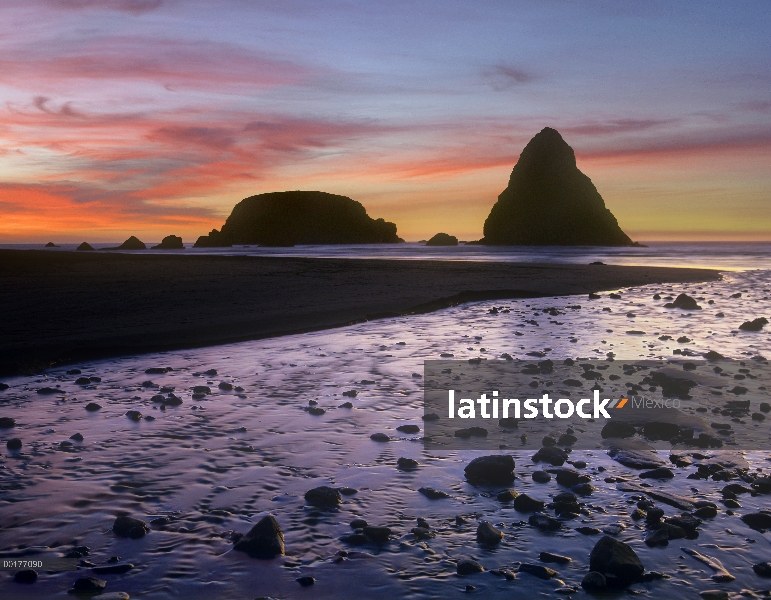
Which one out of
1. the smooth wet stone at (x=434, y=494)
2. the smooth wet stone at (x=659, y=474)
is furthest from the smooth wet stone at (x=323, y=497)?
the smooth wet stone at (x=659, y=474)

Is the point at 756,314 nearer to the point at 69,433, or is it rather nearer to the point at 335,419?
the point at 335,419

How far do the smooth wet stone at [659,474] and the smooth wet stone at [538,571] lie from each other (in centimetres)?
262

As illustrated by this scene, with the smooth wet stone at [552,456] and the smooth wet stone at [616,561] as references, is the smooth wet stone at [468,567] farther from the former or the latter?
the smooth wet stone at [552,456]

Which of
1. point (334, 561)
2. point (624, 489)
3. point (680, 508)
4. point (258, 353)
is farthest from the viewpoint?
point (258, 353)

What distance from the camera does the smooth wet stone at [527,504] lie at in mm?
6207

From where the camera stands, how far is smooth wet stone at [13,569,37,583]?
16.0 feet

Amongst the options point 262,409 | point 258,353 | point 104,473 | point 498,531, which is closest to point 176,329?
point 258,353

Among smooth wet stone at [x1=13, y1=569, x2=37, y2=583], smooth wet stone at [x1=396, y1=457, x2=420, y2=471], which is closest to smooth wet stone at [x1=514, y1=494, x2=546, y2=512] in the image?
smooth wet stone at [x1=396, y1=457, x2=420, y2=471]

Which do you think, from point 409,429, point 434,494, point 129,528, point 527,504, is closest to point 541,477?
point 527,504

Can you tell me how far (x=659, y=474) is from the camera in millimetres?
7055

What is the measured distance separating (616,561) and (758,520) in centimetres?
188

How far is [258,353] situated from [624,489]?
10428 mm

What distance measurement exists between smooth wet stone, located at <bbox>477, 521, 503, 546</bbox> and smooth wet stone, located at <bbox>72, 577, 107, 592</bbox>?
10.5 feet

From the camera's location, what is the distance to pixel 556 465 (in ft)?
24.5
